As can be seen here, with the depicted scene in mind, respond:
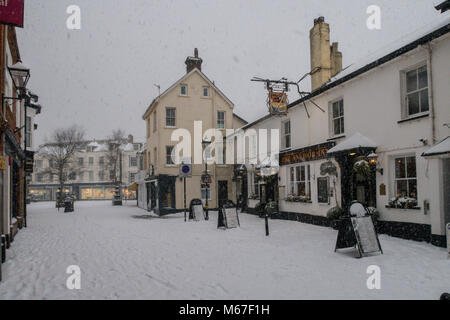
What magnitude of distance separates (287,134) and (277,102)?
2575mm

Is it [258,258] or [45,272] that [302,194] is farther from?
[45,272]

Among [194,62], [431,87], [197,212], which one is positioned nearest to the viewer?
[431,87]

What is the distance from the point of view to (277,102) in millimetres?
16641

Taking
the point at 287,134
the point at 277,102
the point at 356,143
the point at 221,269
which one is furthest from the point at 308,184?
the point at 221,269

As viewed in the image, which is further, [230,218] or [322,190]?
[322,190]

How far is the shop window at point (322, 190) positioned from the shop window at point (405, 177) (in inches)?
152

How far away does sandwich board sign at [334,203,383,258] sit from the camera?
27.0ft

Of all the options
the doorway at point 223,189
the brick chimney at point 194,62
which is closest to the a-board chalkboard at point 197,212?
the doorway at point 223,189

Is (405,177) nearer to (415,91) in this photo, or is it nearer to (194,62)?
(415,91)

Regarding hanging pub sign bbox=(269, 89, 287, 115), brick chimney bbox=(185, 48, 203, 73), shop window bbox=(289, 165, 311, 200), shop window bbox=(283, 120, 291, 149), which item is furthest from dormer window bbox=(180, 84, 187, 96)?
shop window bbox=(289, 165, 311, 200)

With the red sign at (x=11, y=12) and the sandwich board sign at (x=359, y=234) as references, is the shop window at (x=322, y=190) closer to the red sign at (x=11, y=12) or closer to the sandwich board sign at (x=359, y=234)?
the sandwich board sign at (x=359, y=234)

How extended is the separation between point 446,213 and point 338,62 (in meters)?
11.5

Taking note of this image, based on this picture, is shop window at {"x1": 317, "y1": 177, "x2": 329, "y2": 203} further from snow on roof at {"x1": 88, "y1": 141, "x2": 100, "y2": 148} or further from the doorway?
snow on roof at {"x1": 88, "y1": 141, "x2": 100, "y2": 148}
